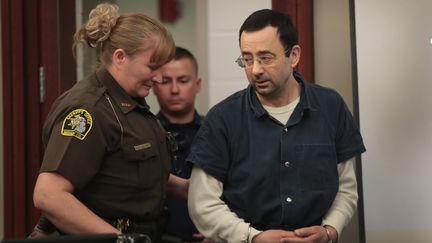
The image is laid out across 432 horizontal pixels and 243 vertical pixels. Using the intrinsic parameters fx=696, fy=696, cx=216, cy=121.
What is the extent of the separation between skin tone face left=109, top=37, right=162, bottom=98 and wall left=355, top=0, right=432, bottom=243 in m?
1.01

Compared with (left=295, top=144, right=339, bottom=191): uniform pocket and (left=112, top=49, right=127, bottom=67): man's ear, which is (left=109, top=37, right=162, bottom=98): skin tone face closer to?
(left=112, top=49, right=127, bottom=67): man's ear

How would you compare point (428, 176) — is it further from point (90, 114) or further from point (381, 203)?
point (90, 114)

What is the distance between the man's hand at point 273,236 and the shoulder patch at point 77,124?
59 cm

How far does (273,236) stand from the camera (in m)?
2.05

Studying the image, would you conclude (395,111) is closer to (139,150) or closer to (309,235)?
(309,235)

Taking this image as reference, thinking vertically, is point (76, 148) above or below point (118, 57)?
below

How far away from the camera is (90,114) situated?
193 centimetres

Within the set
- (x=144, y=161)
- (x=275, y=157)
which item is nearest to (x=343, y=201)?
(x=275, y=157)

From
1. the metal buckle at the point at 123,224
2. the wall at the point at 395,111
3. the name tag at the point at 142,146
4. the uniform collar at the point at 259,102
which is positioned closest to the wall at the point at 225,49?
the wall at the point at 395,111

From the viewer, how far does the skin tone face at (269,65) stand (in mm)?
2105

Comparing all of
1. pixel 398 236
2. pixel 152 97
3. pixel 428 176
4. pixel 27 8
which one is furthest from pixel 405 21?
pixel 27 8

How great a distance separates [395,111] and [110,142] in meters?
1.27

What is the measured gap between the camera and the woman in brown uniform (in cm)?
186

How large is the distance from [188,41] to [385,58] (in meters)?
0.99
